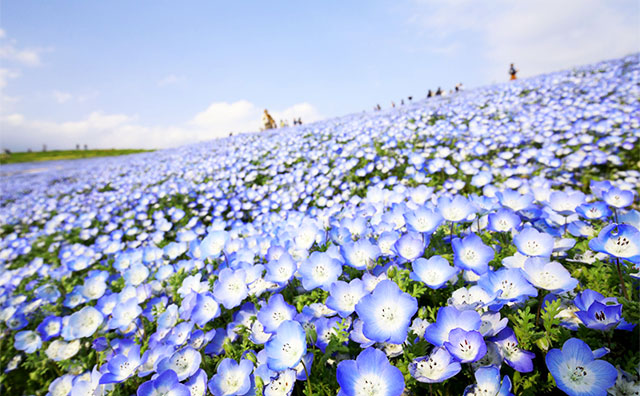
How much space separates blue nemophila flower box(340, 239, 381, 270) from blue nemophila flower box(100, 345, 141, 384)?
1.17m

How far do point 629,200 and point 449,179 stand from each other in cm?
290

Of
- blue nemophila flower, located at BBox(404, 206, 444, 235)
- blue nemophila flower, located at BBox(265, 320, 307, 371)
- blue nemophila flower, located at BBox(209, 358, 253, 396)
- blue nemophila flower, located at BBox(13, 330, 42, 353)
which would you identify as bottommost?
blue nemophila flower, located at BBox(13, 330, 42, 353)

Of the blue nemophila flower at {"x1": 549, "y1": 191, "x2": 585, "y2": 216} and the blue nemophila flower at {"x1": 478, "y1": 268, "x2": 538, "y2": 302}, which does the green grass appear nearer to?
the blue nemophila flower at {"x1": 549, "y1": 191, "x2": 585, "y2": 216}

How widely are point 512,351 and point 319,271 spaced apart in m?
0.88

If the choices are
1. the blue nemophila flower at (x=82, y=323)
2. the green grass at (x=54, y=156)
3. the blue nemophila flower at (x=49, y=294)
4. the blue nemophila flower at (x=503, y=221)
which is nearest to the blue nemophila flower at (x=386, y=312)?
the blue nemophila flower at (x=503, y=221)

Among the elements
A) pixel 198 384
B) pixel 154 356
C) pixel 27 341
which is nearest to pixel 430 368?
pixel 198 384

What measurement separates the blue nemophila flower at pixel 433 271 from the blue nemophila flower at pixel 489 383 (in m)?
0.39

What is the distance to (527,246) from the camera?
4.75 feet

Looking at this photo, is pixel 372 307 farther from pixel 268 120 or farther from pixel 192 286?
pixel 268 120

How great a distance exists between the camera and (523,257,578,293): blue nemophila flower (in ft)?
3.82

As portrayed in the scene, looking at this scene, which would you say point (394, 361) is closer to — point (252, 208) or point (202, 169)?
point (252, 208)

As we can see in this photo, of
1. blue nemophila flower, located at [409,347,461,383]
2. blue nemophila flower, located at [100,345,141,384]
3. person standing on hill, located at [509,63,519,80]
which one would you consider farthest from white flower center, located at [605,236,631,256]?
person standing on hill, located at [509,63,519,80]

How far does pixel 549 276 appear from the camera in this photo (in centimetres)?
121

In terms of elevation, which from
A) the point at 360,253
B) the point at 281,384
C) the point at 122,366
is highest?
the point at 360,253
